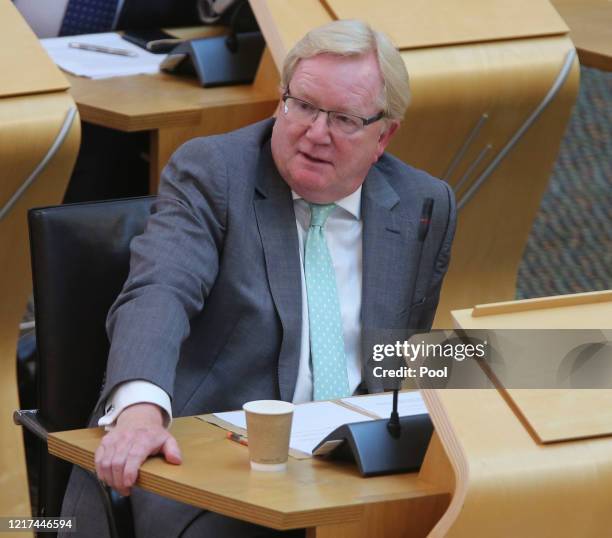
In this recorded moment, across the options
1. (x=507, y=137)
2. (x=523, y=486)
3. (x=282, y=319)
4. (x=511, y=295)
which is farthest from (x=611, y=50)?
(x=523, y=486)

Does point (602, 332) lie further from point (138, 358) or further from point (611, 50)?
point (611, 50)

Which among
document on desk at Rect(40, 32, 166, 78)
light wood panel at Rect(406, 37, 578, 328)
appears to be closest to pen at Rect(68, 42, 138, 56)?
document on desk at Rect(40, 32, 166, 78)

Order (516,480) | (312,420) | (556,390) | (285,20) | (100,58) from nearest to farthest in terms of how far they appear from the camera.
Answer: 1. (516,480)
2. (556,390)
3. (312,420)
4. (285,20)
5. (100,58)

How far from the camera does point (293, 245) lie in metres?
2.37

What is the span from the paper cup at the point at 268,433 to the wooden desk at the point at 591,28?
217 centimetres

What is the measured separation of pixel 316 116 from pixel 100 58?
5.19ft

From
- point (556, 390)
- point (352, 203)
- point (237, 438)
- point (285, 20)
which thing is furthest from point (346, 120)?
point (285, 20)

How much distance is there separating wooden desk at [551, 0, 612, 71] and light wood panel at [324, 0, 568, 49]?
25 cm

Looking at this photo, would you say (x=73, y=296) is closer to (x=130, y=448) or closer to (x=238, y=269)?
(x=238, y=269)

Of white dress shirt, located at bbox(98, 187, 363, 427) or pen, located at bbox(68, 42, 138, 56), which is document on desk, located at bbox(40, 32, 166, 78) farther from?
white dress shirt, located at bbox(98, 187, 363, 427)

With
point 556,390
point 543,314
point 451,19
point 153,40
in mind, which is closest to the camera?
point 556,390

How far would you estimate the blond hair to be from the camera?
2320 millimetres

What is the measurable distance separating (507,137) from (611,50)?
48cm

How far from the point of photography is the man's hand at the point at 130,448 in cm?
177
